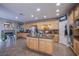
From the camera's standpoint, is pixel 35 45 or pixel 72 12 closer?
pixel 72 12

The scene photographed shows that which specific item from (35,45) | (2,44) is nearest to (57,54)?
(35,45)

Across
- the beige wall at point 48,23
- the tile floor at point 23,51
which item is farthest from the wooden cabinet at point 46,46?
the beige wall at point 48,23

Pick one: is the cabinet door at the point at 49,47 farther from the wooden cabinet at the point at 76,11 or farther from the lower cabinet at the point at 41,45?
the wooden cabinet at the point at 76,11

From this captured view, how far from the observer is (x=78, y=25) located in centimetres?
290

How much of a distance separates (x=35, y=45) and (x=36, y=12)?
0.83m

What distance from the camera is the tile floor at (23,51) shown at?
298cm

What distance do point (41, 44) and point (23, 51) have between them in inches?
19.0

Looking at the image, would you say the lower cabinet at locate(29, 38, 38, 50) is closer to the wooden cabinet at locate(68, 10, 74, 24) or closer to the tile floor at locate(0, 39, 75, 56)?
the tile floor at locate(0, 39, 75, 56)

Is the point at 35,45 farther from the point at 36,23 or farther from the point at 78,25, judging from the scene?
the point at 78,25

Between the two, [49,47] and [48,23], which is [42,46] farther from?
[48,23]

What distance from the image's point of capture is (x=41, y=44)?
121 inches

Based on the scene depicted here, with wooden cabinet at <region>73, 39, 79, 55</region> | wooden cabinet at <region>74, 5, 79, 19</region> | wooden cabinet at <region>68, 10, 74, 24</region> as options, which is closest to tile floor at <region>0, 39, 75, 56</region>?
wooden cabinet at <region>73, 39, 79, 55</region>

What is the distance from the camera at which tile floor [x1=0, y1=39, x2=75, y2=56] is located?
2977 mm

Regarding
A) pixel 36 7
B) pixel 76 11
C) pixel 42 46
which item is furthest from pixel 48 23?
pixel 76 11
